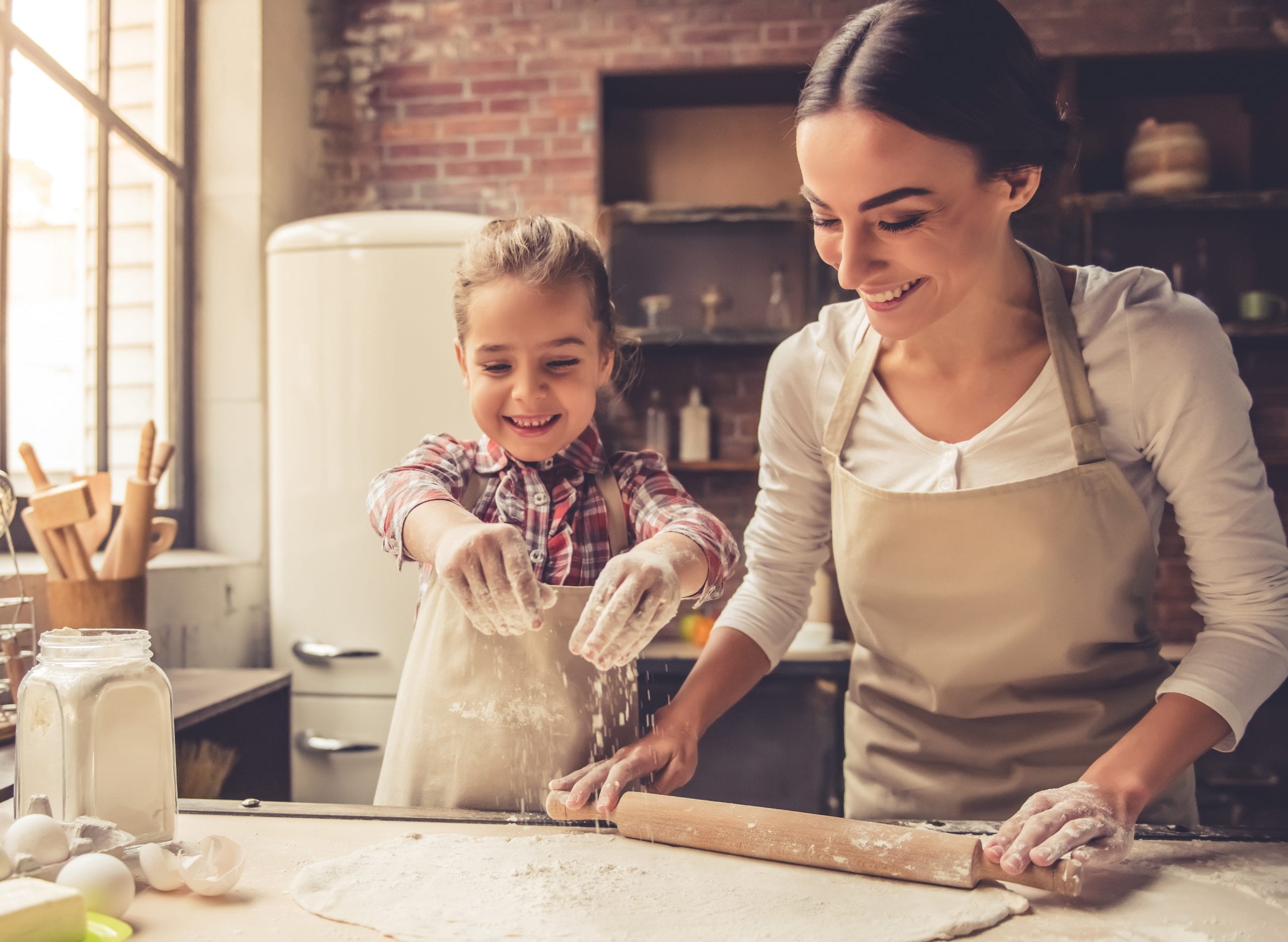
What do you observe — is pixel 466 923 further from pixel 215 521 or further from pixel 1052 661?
pixel 215 521

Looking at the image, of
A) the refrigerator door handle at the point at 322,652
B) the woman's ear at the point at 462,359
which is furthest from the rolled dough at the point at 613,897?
the refrigerator door handle at the point at 322,652

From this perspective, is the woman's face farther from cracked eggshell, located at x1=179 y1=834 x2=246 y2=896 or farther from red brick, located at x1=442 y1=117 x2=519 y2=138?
red brick, located at x1=442 y1=117 x2=519 y2=138

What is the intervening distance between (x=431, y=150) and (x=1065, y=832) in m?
3.01

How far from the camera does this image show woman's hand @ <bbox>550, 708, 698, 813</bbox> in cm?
100

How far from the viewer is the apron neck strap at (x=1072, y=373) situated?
1.16 meters

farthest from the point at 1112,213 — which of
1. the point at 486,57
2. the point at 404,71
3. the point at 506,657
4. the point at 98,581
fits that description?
the point at 98,581

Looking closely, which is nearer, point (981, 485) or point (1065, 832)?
point (1065, 832)

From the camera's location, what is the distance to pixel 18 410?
2236 mm

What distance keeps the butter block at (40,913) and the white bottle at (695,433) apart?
98.1 inches

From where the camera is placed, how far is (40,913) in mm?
671

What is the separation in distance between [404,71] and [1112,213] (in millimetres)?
2230

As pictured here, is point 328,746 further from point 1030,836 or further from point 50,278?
point 1030,836

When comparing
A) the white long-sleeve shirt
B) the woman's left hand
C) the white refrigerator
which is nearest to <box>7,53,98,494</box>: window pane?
the white refrigerator

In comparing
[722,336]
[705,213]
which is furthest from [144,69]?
[722,336]
